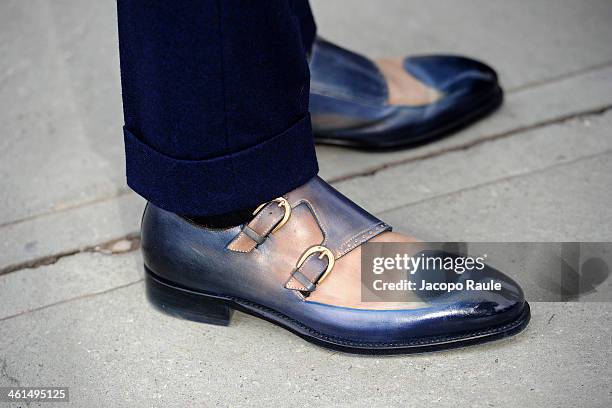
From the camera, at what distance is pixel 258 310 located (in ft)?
3.80

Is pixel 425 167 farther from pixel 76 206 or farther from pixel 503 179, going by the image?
pixel 76 206

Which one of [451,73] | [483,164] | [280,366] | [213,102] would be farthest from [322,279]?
[451,73]

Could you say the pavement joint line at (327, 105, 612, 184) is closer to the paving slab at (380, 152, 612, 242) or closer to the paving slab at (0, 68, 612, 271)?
the paving slab at (0, 68, 612, 271)

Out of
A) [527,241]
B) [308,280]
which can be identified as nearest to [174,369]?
[308,280]

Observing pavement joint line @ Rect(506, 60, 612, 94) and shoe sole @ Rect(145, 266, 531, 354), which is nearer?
shoe sole @ Rect(145, 266, 531, 354)

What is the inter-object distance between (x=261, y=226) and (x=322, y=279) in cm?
12

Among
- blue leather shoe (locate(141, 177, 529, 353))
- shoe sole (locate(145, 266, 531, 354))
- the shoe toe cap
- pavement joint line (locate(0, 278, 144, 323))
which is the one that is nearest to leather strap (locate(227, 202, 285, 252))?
blue leather shoe (locate(141, 177, 529, 353))

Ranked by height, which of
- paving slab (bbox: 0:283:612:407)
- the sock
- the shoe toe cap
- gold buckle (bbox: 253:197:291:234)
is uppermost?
the shoe toe cap

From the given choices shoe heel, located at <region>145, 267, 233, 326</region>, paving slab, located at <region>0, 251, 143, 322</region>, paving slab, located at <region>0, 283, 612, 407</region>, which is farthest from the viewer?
paving slab, located at <region>0, 251, 143, 322</region>

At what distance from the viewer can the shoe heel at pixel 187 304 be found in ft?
3.89

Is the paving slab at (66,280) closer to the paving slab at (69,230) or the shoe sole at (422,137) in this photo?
the paving slab at (69,230)

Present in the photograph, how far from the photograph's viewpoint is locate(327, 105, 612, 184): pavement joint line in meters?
1.54

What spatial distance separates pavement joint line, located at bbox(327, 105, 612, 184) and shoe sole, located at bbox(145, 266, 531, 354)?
0.44 m

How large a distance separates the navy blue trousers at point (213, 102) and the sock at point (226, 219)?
4 centimetres
